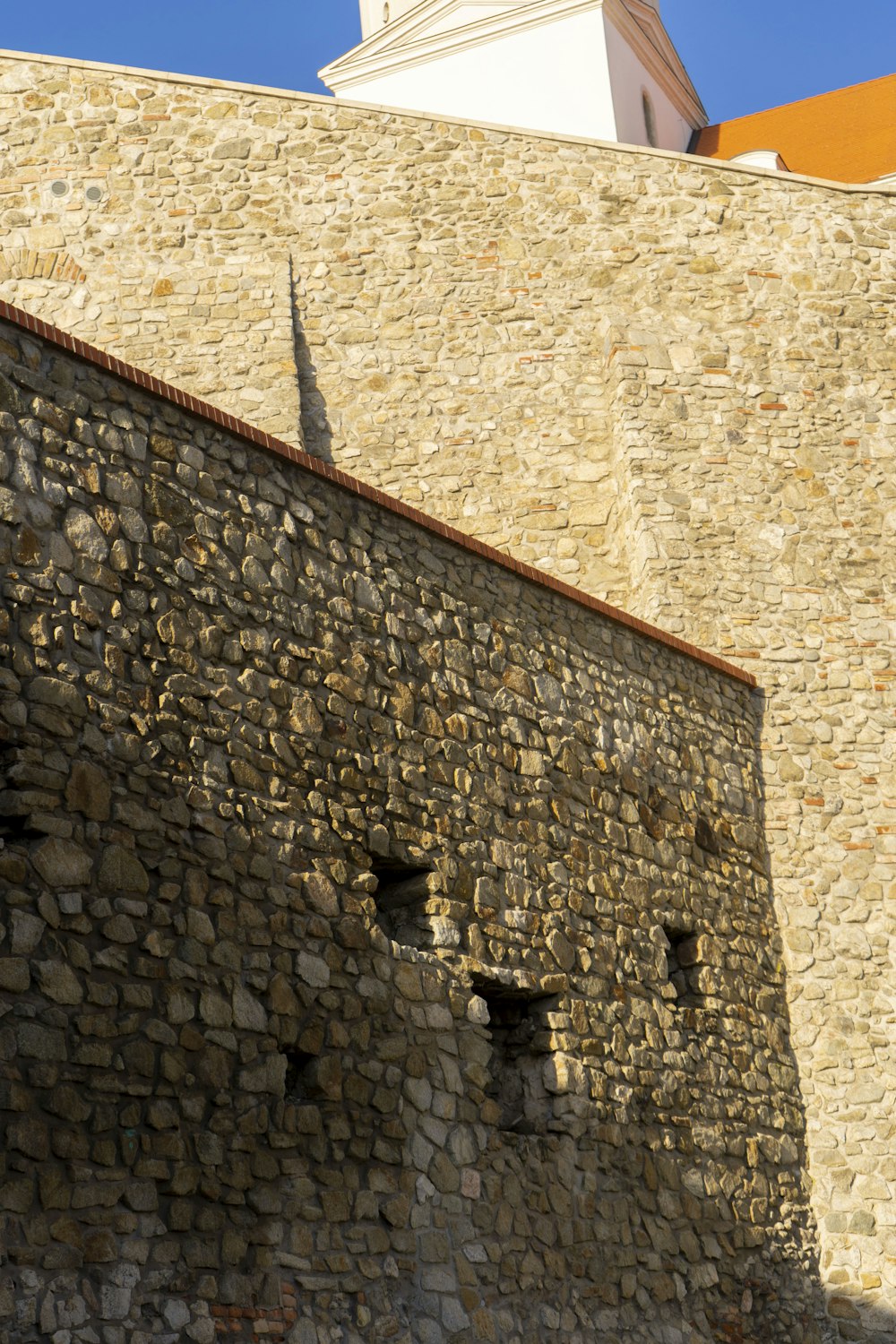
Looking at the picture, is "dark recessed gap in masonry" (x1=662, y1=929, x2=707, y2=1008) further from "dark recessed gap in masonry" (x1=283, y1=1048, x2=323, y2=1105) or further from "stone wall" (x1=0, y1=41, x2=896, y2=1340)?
"dark recessed gap in masonry" (x1=283, y1=1048, x2=323, y2=1105)

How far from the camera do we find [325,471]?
765cm

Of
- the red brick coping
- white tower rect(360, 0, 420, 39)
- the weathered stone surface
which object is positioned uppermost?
white tower rect(360, 0, 420, 39)

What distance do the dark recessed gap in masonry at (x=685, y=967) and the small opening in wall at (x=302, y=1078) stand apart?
3.08 m

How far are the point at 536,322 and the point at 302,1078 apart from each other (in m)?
7.24

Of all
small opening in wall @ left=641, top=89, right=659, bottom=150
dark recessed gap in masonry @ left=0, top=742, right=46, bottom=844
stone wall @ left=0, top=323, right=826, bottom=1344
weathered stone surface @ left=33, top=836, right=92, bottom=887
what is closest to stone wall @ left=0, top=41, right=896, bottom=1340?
stone wall @ left=0, top=323, right=826, bottom=1344

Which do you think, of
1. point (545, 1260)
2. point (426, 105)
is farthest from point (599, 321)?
point (426, 105)

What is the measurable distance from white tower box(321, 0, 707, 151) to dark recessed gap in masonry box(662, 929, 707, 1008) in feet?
48.0

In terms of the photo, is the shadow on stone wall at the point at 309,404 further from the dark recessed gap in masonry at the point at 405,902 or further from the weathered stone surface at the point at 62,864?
the weathered stone surface at the point at 62,864

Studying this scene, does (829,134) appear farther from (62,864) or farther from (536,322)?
(62,864)

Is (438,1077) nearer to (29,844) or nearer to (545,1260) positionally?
(545,1260)

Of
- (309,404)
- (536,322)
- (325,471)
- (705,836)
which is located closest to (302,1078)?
(325,471)

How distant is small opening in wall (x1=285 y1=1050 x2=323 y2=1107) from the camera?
259 inches

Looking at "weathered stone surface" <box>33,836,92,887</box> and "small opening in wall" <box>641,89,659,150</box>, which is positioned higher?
"small opening in wall" <box>641,89,659,150</box>

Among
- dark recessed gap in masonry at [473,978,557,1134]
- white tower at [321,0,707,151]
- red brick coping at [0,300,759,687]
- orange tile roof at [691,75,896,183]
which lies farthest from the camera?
white tower at [321,0,707,151]
